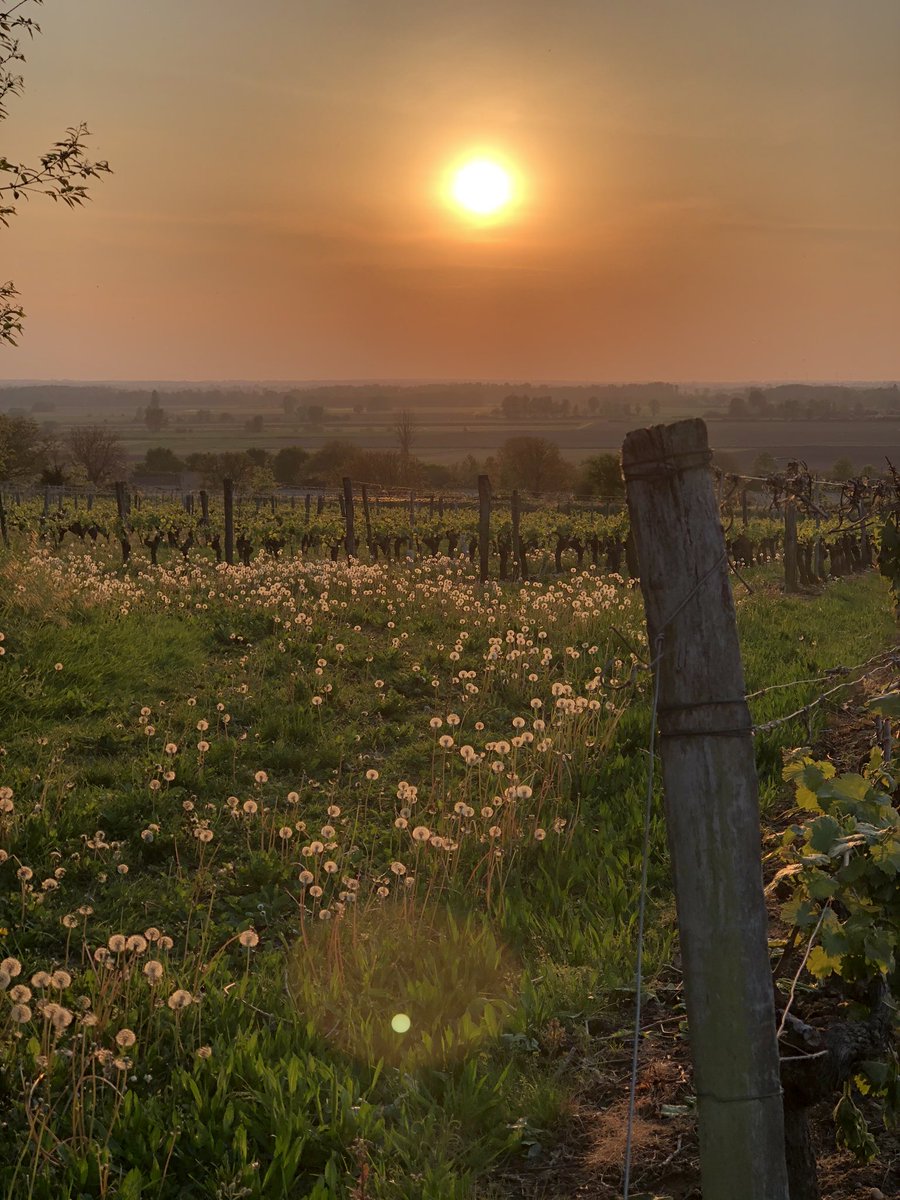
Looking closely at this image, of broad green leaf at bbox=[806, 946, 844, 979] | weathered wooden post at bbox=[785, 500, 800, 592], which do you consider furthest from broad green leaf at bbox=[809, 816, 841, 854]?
weathered wooden post at bbox=[785, 500, 800, 592]

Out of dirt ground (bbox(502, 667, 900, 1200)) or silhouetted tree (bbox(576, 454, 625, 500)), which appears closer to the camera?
dirt ground (bbox(502, 667, 900, 1200))

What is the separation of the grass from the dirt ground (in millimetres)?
110

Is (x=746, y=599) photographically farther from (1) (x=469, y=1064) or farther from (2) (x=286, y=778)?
(1) (x=469, y=1064)

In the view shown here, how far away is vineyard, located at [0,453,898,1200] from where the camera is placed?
3244 mm

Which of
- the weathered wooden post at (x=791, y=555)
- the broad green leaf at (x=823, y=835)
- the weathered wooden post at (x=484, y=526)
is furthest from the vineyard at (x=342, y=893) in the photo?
the weathered wooden post at (x=791, y=555)

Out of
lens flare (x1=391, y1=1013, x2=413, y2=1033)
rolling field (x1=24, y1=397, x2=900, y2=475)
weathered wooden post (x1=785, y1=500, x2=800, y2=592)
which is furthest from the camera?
rolling field (x1=24, y1=397, x2=900, y2=475)

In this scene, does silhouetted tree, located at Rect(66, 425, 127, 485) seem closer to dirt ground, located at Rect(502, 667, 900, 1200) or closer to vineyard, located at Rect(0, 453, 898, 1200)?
vineyard, located at Rect(0, 453, 898, 1200)

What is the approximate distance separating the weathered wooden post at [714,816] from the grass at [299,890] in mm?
1031

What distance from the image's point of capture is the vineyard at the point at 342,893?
10.6 feet

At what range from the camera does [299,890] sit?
5.82 meters

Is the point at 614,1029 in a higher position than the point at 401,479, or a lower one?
lower

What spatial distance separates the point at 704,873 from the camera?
2.51m

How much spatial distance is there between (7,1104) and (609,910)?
2.97 metres

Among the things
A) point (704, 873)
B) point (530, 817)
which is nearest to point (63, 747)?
point (530, 817)
